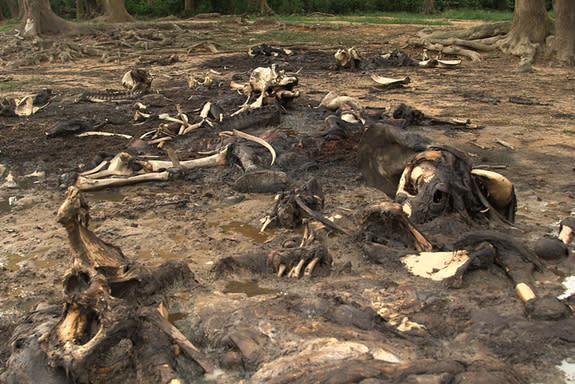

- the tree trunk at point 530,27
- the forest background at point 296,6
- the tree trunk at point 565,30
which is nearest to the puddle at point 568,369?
the tree trunk at point 565,30

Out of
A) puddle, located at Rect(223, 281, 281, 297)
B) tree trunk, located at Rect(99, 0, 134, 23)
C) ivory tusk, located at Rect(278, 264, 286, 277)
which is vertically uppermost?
tree trunk, located at Rect(99, 0, 134, 23)

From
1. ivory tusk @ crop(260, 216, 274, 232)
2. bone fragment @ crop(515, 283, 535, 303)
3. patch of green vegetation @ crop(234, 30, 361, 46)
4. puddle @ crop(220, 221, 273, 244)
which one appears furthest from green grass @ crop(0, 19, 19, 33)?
bone fragment @ crop(515, 283, 535, 303)

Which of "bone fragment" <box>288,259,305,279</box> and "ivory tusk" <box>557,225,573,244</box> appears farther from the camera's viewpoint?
"ivory tusk" <box>557,225,573,244</box>

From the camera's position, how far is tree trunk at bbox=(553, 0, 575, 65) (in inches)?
486

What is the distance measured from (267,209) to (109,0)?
23.2 meters

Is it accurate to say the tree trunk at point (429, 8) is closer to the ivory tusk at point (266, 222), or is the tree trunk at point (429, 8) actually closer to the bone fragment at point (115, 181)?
the bone fragment at point (115, 181)

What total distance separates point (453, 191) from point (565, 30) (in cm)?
1081

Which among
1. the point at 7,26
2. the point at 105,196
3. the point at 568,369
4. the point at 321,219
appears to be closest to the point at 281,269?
the point at 321,219

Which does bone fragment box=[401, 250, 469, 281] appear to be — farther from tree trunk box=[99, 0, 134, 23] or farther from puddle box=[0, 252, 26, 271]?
tree trunk box=[99, 0, 134, 23]

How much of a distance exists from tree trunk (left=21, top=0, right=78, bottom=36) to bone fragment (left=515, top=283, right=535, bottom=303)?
19.3 metres

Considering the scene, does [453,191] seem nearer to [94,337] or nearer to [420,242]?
[420,242]

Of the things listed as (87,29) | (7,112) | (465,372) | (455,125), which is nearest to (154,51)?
(87,29)

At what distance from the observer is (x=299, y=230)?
4.39 meters

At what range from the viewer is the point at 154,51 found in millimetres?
17062
